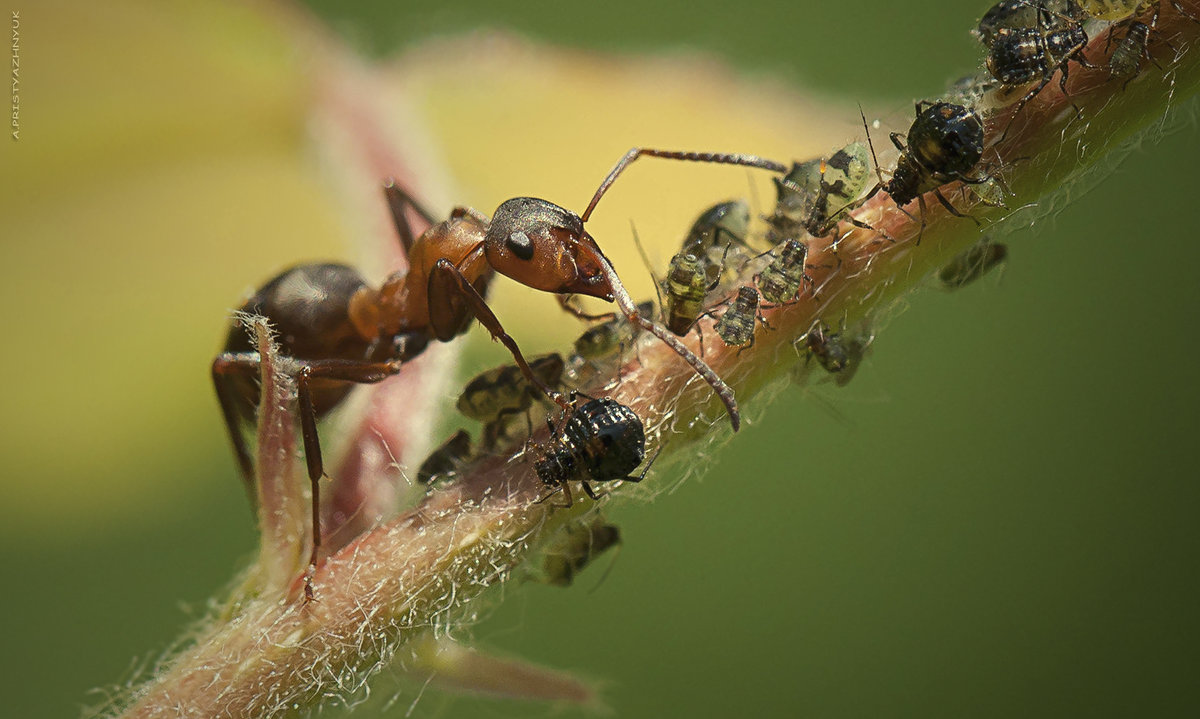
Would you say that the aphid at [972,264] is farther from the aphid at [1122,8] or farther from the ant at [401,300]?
the ant at [401,300]

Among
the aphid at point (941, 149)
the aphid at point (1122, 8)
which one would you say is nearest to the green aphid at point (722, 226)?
the aphid at point (941, 149)

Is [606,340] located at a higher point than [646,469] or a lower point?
higher

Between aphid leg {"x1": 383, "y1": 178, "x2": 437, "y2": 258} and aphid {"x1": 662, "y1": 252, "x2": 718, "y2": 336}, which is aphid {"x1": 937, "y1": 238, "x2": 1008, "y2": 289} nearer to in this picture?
aphid {"x1": 662, "y1": 252, "x2": 718, "y2": 336}

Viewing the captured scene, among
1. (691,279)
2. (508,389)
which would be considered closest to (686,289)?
(691,279)

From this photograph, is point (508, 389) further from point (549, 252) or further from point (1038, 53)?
point (1038, 53)

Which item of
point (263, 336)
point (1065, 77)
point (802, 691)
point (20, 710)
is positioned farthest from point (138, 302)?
point (1065, 77)

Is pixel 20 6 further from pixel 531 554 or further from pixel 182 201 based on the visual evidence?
pixel 531 554
